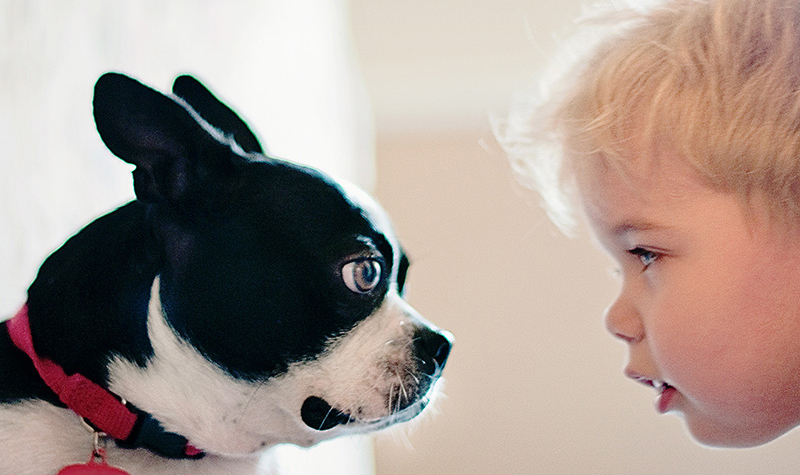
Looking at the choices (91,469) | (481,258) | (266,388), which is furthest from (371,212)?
(481,258)

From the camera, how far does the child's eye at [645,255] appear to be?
748mm

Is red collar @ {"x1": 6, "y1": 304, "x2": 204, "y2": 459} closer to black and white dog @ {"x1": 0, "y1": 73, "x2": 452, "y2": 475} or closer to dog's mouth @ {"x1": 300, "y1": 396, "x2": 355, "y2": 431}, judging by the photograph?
black and white dog @ {"x1": 0, "y1": 73, "x2": 452, "y2": 475}

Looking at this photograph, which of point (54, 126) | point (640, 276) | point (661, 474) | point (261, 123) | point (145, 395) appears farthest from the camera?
point (661, 474)

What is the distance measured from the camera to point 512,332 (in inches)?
104

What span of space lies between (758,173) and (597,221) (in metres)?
0.17

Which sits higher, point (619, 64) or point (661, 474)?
point (619, 64)

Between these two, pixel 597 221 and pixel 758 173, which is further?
pixel 597 221

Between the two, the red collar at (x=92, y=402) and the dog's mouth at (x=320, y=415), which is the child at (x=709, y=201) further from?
the red collar at (x=92, y=402)

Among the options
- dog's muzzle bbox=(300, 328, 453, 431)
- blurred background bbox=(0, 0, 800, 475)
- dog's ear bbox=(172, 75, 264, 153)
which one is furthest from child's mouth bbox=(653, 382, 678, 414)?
blurred background bbox=(0, 0, 800, 475)

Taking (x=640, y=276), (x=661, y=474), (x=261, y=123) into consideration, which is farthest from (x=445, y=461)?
(x=640, y=276)

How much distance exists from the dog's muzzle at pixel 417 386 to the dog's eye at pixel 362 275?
2.6 inches

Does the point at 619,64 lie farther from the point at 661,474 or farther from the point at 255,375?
the point at 661,474

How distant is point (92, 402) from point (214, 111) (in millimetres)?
289

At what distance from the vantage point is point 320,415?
0.60 metres
